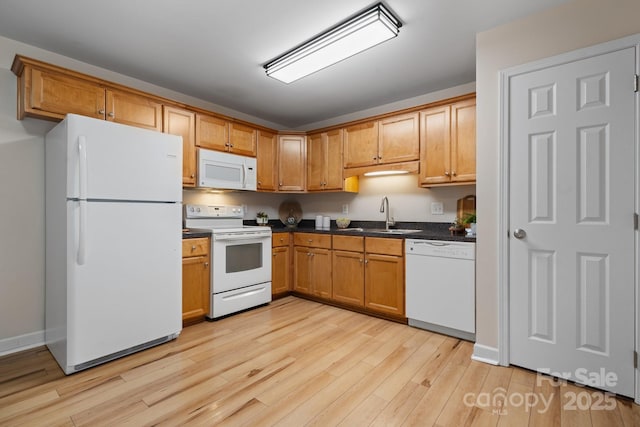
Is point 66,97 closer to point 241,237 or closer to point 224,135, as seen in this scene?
point 224,135

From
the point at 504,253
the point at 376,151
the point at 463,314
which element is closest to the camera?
the point at 504,253

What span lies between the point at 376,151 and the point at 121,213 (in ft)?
8.27

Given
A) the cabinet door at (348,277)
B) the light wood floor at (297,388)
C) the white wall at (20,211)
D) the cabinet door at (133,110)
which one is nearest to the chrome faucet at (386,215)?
the cabinet door at (348,277)

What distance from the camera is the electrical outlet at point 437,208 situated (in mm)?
3303

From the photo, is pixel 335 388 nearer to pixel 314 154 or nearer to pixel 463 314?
pixel 463 314

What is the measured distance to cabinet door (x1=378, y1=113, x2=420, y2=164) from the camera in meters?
3.14

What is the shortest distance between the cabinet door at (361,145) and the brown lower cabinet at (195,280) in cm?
188

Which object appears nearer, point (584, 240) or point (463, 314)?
point (584, 240)

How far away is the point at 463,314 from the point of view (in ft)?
8.36

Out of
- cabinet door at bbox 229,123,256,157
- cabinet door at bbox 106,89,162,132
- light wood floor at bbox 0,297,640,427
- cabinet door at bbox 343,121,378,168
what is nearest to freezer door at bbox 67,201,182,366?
light wood floor at bbox 0,297,640,427

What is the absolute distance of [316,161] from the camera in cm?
399

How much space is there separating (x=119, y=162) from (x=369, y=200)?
2706 mm

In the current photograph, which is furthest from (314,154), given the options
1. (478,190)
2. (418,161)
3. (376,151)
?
(478,190)

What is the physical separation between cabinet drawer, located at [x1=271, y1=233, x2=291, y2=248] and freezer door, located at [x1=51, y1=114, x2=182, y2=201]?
1.39 metres
